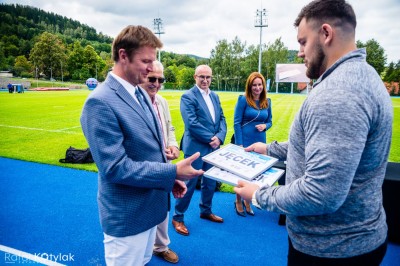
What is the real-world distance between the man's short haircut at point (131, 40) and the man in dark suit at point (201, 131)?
2.16 metres

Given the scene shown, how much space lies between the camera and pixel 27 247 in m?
3.39

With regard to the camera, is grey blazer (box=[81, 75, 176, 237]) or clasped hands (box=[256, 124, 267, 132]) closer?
grey blazer (box=[81, 75, 176, 237])

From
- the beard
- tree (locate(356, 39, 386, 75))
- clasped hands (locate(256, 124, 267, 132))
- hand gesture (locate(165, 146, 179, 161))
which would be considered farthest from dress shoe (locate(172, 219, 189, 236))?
tree (locate(356, 39, 386, 75))

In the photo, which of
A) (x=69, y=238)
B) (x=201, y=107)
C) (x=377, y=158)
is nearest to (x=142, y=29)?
(x=377, y=158)

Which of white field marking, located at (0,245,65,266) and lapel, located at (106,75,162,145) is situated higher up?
lapel, located at (106,75,162,145)

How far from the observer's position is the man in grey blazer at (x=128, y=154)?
163 cm

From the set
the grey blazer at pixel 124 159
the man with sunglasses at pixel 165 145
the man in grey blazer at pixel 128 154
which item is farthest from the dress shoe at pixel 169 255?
the grey blazer at pixel 124 159

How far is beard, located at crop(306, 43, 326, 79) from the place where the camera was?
1.28 metres

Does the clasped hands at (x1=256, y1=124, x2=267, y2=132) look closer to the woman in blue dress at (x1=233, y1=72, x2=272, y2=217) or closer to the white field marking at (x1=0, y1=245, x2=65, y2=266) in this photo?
the woman in blue dress at (x1=233, y1=72, x2=272, y2=217)

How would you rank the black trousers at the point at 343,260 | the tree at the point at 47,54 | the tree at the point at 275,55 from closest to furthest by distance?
the black trousers at the point at 343,260
the tree at the point at 275,55
the tree at the point at 47,54

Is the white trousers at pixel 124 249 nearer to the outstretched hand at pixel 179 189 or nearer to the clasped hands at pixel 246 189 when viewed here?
the outstretched hand at pixel 179 189

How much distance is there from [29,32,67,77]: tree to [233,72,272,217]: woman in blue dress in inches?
3406

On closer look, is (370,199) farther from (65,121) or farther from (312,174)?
(65,121)

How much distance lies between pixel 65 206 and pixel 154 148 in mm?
3619
